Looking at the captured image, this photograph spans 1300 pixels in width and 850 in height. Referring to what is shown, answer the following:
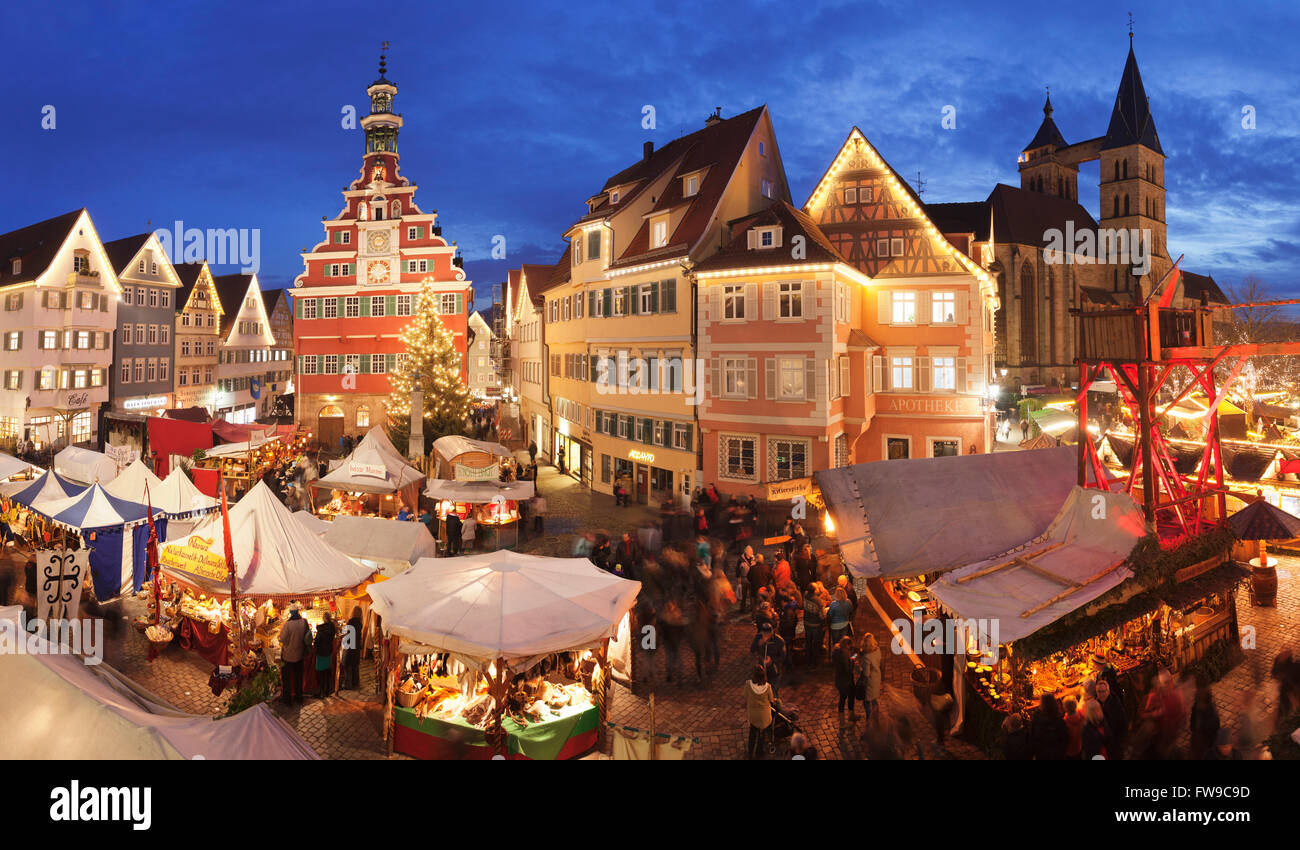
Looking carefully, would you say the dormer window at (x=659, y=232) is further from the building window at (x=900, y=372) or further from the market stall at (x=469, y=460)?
the market stall at (x=469, y=460)

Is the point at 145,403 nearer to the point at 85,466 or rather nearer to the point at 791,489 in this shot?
the point at 85,466

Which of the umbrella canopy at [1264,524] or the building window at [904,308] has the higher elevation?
the building window at [904,308]

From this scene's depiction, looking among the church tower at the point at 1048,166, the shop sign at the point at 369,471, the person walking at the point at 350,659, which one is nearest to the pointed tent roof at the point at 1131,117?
the church tower at the point at 1048,166

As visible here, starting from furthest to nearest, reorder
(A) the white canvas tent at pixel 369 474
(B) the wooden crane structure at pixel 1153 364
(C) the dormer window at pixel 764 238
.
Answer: (C) the dormer window at pixel 764 238 < (A) the white canvas tent at pixel 369 474 < (B) the wooden crane structure at pixel 1153 364

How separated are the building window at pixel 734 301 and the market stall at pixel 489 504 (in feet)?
29.1

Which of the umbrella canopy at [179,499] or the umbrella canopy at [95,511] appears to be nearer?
the umbrella canopy at [95,511]

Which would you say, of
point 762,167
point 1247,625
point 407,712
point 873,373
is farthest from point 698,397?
point 407,712

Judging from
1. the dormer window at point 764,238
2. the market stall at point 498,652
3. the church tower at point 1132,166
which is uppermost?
the church tower at point 1132,166

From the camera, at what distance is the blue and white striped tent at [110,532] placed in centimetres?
1550

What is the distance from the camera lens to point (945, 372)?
26688mm

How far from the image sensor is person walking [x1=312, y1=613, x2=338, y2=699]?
11.5 meters

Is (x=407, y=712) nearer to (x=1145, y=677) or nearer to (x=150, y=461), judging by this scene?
(x=1145, y=677)

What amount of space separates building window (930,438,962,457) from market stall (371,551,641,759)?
63.6ft

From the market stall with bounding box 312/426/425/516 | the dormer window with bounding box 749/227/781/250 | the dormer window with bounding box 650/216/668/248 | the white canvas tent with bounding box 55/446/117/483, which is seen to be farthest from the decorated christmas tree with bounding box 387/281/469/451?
the dormer window with bounding box 749/227/781/250
